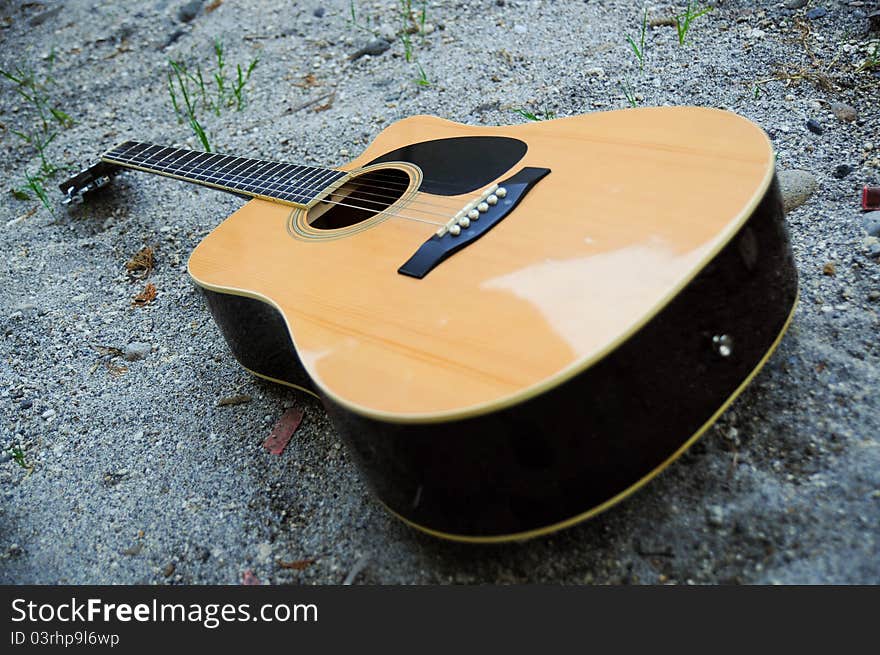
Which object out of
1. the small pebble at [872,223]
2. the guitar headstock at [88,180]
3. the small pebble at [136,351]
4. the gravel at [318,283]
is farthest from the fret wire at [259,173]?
the small pebble at [872,223]

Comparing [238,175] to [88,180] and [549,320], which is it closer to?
[88,180]

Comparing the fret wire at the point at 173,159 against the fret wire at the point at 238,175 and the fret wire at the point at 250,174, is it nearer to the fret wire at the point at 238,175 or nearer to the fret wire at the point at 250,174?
the fret wire at the point at 238,175

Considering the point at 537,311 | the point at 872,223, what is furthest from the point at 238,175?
the point at 872,223

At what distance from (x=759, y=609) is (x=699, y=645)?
113 mm

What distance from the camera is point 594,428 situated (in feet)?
3.51

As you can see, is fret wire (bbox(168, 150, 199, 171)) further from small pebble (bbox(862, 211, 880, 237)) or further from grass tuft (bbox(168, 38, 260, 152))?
small pebble (bbox(862, 211, 880, 237))

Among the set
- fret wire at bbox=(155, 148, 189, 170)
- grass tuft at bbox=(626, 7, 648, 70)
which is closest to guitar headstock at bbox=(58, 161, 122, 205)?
fret wire at bbox=(155, 148, 189, 170)

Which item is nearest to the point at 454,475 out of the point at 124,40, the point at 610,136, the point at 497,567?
the point at 497,567

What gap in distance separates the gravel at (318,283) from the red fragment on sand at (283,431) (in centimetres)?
2

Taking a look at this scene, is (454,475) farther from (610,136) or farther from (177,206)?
(177,206)

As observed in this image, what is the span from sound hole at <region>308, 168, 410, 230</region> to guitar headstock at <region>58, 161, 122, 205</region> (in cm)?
94

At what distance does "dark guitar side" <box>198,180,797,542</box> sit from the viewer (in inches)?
41.2

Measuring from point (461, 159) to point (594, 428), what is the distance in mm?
775

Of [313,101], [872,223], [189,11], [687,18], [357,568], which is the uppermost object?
[189,11]
